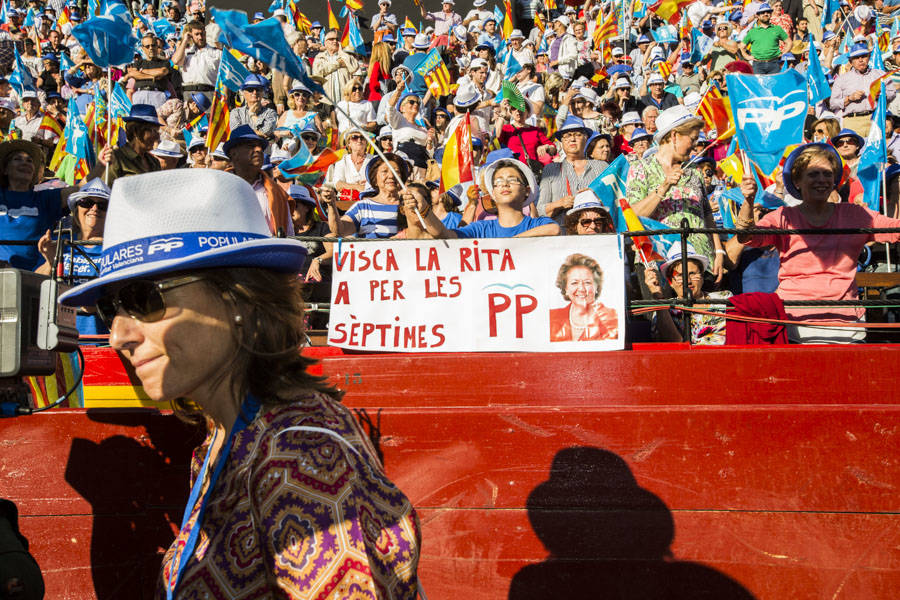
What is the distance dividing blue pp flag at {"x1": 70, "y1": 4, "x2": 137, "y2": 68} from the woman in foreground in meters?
6.30

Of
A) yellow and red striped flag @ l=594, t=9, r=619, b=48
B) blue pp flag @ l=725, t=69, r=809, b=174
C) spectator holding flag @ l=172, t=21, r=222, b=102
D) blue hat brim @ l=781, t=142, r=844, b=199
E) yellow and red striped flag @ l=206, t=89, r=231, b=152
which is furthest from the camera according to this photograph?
yellow and red striped flag @ l=594, t=9, r=619, b=48

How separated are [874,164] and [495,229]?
4.69m

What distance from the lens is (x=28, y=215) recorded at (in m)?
6.76

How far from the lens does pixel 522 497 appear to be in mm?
4430

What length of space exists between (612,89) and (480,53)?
2411 mm

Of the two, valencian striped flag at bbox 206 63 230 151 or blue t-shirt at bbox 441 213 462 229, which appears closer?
blue t-shirt at bbox 441 213 462 229

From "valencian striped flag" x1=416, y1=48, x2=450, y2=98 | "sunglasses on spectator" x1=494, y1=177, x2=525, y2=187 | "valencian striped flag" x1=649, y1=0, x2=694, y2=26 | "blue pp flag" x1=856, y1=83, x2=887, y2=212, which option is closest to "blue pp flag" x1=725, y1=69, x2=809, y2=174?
"blue pp flag" x1=856, y1=83, x2=887, y2=212

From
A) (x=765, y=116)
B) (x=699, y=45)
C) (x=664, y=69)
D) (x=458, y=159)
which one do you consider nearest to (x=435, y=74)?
(x=664, y=69)

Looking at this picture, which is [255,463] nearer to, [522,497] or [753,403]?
[522,497]

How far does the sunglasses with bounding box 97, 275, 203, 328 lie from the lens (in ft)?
6.43

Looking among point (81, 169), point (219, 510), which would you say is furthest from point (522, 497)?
point (81, 169)

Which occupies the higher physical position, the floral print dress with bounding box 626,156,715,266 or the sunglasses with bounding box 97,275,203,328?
the floral print dress with bounding box 626,156,715,266

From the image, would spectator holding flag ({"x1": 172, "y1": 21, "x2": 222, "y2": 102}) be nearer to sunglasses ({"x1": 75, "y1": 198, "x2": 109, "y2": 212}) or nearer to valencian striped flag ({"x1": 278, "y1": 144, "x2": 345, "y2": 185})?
valencian striped flag ({"x1": 278, "y1": 144, "x2": 345, "y2": 185})

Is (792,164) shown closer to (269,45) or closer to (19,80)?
(269,45)
